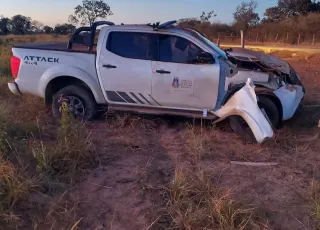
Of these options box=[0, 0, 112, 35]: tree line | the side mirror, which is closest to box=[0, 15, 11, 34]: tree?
box=[0, 0, 112, 35]: tree line

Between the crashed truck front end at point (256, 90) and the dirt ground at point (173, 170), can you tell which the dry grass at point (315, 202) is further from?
the crashed truck front end at point (256, 90)

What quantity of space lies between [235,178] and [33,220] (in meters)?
2.34

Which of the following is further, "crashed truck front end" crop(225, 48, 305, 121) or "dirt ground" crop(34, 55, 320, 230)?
"crashed truck front end" crop(225, 48, 305, 121)

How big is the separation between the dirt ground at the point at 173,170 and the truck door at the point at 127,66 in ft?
1.65

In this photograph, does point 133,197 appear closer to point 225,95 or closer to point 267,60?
point 225,95

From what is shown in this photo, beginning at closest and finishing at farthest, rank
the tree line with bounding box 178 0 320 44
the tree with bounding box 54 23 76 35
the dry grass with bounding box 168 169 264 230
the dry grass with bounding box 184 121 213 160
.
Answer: the dry grass with bounding box 168 169 264 230 → the dry grass with bounding box 184 121 213 160 → the tree line with bounding box 178 0 320 44 → the tree with bounding box 54 23 76 35

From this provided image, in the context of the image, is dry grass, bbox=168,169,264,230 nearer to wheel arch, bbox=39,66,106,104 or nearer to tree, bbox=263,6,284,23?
wheel arch, bbox=39,66,106,104

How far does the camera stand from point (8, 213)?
4.02 m

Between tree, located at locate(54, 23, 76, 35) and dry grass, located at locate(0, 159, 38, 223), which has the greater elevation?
dry grass, located at locate(0, 159, 38, 223)

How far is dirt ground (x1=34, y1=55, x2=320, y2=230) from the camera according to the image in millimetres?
4152

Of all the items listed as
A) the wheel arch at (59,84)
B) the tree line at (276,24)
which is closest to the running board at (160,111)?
the wheel arch at (59,84)

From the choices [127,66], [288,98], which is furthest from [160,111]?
[288,98]

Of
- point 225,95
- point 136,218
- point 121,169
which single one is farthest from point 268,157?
point 136,218

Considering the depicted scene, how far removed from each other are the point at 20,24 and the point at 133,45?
6211 cm
